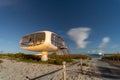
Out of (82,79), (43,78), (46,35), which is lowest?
(82,79)

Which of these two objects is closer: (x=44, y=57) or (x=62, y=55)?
(x=44, y=57)

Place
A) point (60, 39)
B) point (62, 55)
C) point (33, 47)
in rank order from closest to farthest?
point (33, 47), point (60, 39), point (62, 55)

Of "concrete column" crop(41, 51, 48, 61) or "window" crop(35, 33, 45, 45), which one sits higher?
"window" crop(35, 33, 45, 45)

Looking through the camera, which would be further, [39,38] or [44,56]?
[44,56]

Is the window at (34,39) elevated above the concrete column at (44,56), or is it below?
above

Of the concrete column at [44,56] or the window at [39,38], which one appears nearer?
the window at [39,38]

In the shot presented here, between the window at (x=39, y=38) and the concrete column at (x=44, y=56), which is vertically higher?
the window at (x=39, y=38)

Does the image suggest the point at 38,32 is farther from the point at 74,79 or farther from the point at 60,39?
the point at 74,79

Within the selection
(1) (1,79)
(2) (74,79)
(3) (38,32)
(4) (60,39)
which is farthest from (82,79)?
(4) (60,39)

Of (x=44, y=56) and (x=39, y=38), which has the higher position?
(x=39, y=38)

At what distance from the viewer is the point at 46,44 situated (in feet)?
93.4

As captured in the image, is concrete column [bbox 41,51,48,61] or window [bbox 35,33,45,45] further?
concrete column [bbox 41,51,48,61]

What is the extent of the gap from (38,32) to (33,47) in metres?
3.27

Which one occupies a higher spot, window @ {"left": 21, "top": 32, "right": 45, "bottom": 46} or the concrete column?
window @ {"left": 21, "top": 32, "right": 45, "bottom": 46}
